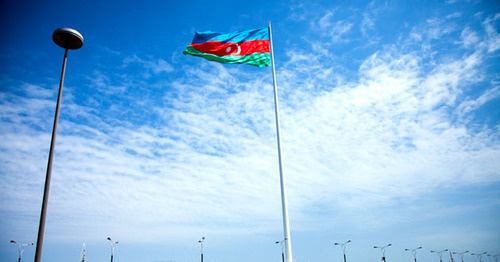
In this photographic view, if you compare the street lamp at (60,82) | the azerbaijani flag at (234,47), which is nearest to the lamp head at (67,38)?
the street lamp at (60,82)

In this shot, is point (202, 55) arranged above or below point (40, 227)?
above

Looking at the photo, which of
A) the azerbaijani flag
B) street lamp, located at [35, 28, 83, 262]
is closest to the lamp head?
street lamp, located at [35, 28, 83, 262]

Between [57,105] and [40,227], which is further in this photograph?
[57,105]

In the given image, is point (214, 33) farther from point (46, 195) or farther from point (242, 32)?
point (46, 195)

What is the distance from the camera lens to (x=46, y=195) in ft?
40.3

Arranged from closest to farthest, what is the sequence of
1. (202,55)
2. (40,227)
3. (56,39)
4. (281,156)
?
(40,227), (56,39), (281,156), (202,55)

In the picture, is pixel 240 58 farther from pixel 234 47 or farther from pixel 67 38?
pixel 67 38

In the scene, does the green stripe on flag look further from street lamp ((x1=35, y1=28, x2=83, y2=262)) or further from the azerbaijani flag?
street lamp ((x1=35, y1=28, x2=83, y2=262))

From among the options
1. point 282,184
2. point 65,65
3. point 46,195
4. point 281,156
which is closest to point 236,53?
point 281,156

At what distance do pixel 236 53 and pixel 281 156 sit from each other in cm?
845

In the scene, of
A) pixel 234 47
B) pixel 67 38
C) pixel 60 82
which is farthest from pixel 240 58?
pixel 60 82

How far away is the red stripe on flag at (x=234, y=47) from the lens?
2311 centimetres

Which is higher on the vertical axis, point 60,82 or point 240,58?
point 240,58

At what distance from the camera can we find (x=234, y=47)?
77.4 feet
